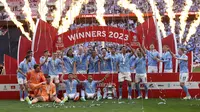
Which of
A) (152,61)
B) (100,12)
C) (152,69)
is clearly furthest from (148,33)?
(100,12)

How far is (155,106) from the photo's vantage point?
13375 mm

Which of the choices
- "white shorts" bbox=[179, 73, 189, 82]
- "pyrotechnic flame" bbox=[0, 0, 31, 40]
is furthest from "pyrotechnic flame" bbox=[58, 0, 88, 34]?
"white shorts" bbox=[179, 73, 189, 82]

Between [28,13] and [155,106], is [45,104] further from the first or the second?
[28,13]

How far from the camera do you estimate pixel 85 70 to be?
1739 centimetres

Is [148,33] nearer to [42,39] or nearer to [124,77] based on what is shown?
[124,77]

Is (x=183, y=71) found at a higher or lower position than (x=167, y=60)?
lower

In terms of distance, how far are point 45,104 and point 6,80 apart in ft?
9.25

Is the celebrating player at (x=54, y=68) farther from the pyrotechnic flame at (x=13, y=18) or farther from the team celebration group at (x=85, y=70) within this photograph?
the pyrotechnic flame at (x=13, y=18)

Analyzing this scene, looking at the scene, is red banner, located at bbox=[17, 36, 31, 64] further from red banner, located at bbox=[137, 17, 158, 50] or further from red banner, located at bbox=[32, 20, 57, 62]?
red banner, located at bbox=[137, 17, 158, 50]

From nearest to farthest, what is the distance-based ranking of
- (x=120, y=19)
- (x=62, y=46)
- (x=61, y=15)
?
(x=62, y=46), (x=61, y=15), (x=120, y=19)

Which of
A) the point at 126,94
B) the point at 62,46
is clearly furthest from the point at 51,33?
the point at 126,94

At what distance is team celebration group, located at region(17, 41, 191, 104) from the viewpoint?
1541 cm

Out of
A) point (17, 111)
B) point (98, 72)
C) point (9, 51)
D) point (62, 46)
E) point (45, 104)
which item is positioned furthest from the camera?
point (9, 51)

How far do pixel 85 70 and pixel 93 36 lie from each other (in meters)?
1.81
